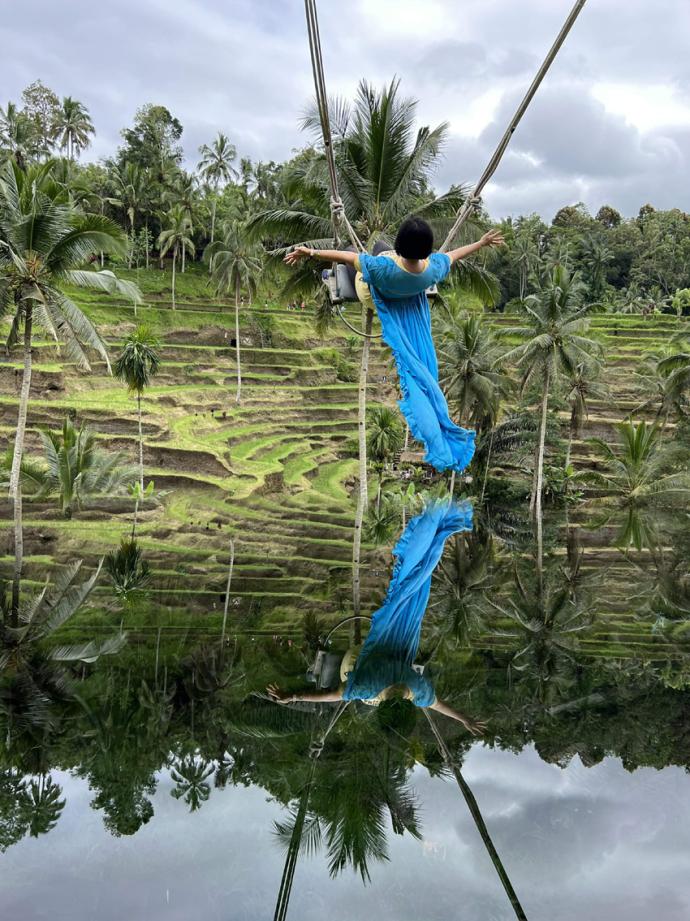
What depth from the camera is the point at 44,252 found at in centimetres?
1417

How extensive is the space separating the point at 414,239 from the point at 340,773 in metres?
3.06

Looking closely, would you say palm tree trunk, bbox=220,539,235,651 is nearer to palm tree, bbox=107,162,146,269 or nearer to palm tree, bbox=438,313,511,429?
palm tree, bbox=438,313,511,429

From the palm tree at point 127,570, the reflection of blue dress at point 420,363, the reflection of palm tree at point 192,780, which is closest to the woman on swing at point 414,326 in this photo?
the reflection of blue dress at point 420,363

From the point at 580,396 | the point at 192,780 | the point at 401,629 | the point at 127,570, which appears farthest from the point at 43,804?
the point at 580,396

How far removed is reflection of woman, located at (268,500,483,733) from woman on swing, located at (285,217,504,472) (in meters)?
1.61

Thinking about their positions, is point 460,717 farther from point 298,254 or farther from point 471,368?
point 471,368

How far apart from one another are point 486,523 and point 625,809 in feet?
54.0

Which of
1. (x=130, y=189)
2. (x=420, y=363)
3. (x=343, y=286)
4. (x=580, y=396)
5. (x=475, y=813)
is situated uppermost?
(x=130, y=189)

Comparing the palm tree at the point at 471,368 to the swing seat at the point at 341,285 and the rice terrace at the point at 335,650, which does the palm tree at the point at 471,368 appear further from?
the swing seat at the point at 341,285

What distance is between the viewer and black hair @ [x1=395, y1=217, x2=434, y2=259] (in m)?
4.74

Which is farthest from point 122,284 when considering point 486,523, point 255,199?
point 255,199

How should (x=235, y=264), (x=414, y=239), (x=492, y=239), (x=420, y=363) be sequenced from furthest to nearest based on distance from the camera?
(x=235, y=264)
(x=492, y=239)
(x=420, y=363)
(x=414, y=239)

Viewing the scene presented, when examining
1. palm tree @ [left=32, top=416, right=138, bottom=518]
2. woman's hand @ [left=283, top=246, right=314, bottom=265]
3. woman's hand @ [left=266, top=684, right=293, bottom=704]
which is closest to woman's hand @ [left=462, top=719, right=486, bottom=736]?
woman's hand @ [left=266, top=684, right=293, bottom=704]

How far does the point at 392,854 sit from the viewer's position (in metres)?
3.64
